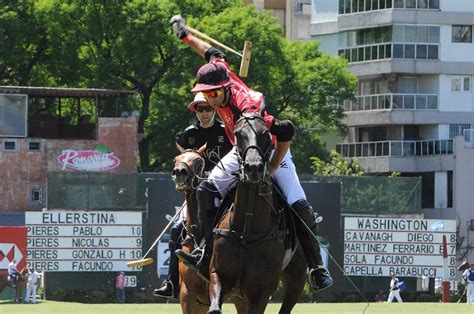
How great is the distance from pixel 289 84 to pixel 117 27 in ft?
32.5

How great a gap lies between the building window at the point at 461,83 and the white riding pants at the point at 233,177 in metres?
66.7

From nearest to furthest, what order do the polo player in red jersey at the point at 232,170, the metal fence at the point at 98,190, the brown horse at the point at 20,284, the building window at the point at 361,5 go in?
the polo player in red jersey at the point at 232,170
the brown horse at the point at 20,284
the metal fence at the point at 98,190
the building window at the point at 361,5

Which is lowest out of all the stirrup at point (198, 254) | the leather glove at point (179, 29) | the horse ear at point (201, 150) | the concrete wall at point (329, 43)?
the stirrup at point (198, 254)

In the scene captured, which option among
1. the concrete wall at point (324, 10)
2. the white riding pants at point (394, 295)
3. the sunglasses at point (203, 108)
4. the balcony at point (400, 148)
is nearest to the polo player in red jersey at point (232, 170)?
the sunglasses at point (203, 108)

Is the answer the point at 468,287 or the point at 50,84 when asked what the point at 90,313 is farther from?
the point at 50,84

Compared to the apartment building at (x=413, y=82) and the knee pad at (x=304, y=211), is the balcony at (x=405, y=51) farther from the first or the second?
the knee pad at (x=304, y=211)

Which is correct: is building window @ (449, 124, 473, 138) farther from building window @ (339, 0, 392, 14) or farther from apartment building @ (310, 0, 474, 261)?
building window @ (339, 0, 392, 14)

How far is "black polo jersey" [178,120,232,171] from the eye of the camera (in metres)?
18.7

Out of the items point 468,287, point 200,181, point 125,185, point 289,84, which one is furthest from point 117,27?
point 200,181

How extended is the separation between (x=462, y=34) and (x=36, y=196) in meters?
27.1

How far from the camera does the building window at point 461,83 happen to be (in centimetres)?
8350

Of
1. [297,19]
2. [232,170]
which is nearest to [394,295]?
[232,170]

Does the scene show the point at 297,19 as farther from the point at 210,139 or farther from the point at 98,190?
the point at 210,139

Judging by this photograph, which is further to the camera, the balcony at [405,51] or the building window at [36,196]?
the balcony at [405,51]
